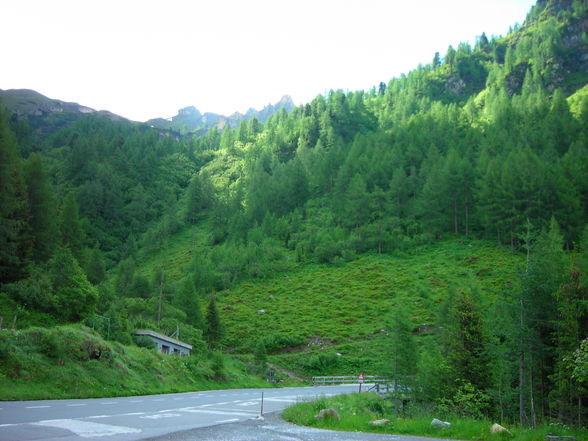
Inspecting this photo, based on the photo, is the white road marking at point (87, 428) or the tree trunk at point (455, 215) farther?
the tree trunk at point (455, 215)

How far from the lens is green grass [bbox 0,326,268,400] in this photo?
57.2 feet

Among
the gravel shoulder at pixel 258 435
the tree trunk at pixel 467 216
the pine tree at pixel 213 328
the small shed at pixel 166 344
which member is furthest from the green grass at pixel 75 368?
the tree trunk at pixel 467 216

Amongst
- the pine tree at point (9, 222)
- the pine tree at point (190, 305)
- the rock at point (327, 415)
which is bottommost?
the rock at point (327, 415)

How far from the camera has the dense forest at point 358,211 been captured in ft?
75.6

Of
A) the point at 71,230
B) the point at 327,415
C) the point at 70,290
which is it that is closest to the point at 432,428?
the point at 327,415

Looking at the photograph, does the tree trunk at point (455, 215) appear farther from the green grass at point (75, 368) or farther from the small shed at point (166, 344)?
the green grass at point (75, 368)

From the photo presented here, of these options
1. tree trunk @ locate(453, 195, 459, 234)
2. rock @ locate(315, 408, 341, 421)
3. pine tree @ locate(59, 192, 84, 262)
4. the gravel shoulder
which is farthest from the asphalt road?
tree trunk @ locate(453, 195, 459, 234)

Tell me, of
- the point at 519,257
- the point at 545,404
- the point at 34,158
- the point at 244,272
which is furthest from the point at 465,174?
the point at 34,158

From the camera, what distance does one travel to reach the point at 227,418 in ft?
44.7

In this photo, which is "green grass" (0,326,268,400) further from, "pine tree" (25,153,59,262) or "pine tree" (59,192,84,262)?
"pine tree" (59,192,84,262)

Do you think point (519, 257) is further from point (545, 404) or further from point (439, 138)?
point (439, 138)

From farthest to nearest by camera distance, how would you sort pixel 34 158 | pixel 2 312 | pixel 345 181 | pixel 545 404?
pixel 345 181
pixel 34 158
pixel 2 312
pixel 545 404

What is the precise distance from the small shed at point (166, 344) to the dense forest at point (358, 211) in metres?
1.71

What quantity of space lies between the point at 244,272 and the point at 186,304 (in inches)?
1130
